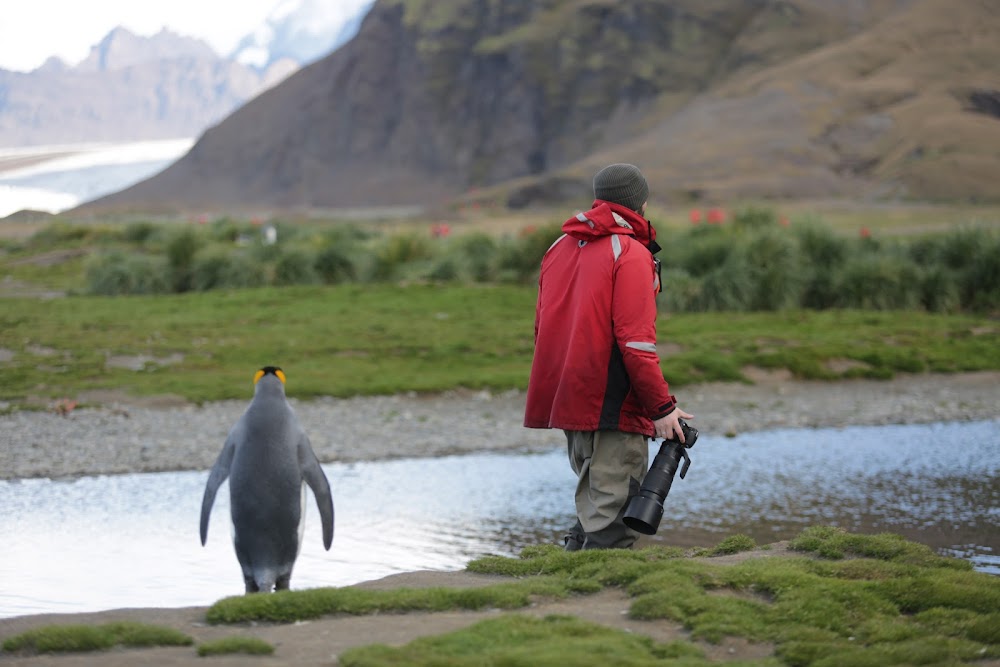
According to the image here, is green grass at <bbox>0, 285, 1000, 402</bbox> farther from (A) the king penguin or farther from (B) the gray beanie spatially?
(B) the gray beanie

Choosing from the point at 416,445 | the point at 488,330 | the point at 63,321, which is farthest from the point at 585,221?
the point at 63,321

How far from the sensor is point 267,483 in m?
5.37

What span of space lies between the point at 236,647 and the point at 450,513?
4725 millimetres

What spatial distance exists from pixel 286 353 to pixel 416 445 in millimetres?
4604

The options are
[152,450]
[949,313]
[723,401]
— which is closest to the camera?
[152,450]

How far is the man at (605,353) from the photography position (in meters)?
4.91

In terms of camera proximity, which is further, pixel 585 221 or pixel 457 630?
pixel 585 221

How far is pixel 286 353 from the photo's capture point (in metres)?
15.2

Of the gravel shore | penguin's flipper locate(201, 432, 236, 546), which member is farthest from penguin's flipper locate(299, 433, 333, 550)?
the gravel shore

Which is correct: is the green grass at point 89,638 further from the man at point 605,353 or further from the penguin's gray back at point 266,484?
the man at point 605,353

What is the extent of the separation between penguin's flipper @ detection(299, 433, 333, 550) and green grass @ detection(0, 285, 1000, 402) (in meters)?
7.36

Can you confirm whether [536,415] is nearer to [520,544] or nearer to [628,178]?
[628,178]

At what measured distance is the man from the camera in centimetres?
491

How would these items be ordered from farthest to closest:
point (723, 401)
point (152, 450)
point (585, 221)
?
point (723, 401) → point (152, 450) → point (585, 221)
